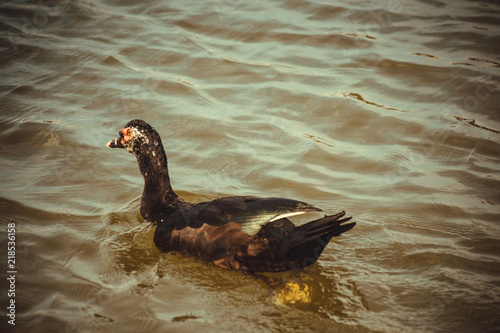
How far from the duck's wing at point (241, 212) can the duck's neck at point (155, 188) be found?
0.38 m

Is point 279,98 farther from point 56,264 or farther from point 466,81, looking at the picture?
point 56,264

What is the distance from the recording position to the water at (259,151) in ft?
13.4

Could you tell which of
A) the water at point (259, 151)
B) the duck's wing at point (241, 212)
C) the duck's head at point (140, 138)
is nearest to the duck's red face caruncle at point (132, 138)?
the duck's head at point (140, 138)

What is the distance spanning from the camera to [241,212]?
4.27 m

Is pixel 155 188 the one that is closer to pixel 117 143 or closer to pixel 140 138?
pixel 140 138

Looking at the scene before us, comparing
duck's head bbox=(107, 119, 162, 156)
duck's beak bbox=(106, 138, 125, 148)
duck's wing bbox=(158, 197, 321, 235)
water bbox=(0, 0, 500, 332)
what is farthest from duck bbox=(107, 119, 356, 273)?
duck's beak bbox=(106, 138, 125, 148)

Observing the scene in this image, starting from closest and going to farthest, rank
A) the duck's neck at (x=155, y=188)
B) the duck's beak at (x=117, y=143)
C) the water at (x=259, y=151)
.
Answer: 1. the water at (x=259, y=151)
2. the duck's neck at (x=155, y=188)
3. the duck's beak at (x=117, y=143)

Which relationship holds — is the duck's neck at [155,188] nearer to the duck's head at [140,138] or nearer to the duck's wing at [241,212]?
the duck's head at [140,138]

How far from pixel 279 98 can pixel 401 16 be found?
134 inches

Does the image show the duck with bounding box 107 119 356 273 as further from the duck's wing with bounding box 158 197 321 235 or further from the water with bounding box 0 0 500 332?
the water with bounding box 0 0 500 332

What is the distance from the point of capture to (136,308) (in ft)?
13.2

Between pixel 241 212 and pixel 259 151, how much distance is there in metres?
2.30

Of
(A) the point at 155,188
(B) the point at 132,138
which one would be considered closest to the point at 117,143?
(B) the point at 132,138

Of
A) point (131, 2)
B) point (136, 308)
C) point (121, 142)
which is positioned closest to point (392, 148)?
point (121, 142)
